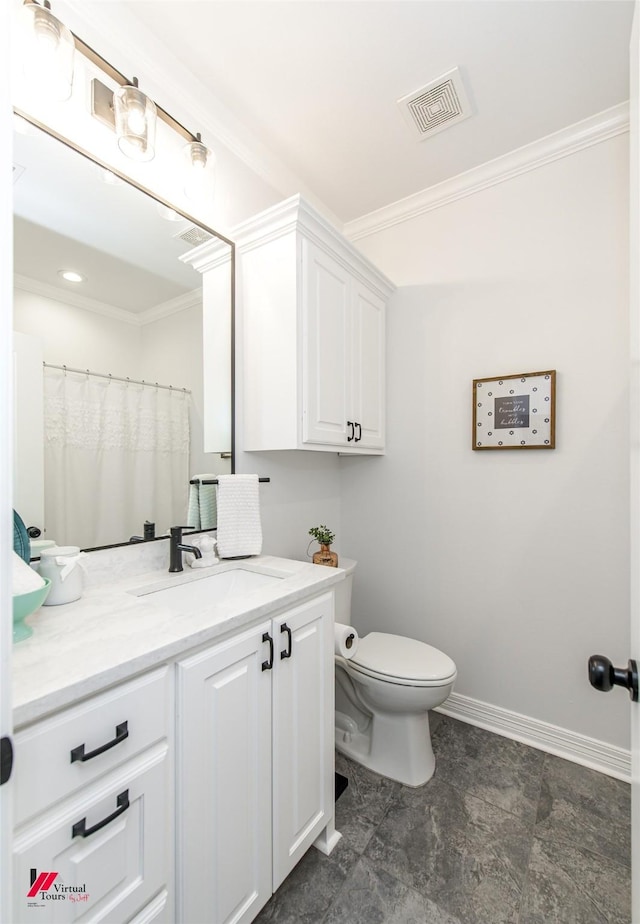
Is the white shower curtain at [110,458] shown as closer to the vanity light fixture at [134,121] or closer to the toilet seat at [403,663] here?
the vanity light fixture at [134,121]

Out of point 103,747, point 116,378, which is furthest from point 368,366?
point 103,747

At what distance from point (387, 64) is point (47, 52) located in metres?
1.11

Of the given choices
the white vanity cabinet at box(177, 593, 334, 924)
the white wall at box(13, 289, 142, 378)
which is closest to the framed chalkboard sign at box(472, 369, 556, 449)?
the white vanity cabinet at box(177, 593, 334, 924)

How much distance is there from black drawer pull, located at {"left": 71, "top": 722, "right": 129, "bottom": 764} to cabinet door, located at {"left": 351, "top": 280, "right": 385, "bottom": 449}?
144 cm

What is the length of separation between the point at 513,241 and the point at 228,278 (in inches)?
53.7

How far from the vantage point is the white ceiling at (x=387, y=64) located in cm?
129

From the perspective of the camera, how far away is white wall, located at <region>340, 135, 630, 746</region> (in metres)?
1.68

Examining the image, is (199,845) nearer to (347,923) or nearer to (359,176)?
(347,923)

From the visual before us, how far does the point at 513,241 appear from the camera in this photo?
6.23 feet

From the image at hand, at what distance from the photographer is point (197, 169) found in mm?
1423

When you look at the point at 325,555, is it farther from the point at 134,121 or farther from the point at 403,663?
the point at 134,121

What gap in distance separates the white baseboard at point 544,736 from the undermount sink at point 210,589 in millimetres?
1346

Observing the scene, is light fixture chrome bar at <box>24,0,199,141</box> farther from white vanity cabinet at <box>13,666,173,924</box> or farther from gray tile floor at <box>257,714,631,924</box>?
gray tile floor at <box>257,714,631,924</box>

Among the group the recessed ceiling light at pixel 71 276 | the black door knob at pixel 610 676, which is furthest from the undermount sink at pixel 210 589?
the recessed ceiling light at pixel 71 276
